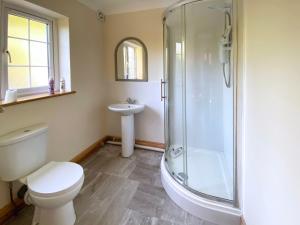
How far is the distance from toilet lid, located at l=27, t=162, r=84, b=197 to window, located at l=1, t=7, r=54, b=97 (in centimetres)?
94

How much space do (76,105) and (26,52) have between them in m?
0.88

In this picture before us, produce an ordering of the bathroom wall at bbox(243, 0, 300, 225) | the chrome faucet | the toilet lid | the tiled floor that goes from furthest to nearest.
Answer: the chrome faucet < the tiled floor < the toilet lid < the bathroom wall at bbox(243, 0, 300, 225)

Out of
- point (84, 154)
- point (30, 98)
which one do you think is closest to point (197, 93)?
point (84, 154)

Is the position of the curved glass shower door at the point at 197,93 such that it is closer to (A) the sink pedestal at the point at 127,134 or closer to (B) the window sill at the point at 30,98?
(A) the sink pedestal at the point at 127,134

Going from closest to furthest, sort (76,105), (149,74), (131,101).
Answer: (76,105) < (149,74) < (131,101)

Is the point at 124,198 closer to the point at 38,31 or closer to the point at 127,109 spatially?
the point at 127,109

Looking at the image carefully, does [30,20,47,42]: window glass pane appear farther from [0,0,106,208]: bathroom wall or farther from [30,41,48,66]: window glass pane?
[0,0,106,208]: bathroom wall

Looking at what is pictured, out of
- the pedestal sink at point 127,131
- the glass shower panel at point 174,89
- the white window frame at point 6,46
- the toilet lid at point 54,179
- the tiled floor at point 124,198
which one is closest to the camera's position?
the toilet lid at point 54,179

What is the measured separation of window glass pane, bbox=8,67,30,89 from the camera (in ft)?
6.70

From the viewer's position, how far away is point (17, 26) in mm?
2090

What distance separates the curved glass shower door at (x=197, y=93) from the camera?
237cm

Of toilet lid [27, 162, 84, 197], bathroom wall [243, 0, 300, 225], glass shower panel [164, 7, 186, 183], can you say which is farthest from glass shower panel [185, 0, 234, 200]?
toilet lid [27, 162, 84, 197]

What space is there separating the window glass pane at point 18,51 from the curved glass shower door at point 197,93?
1698 millimetres

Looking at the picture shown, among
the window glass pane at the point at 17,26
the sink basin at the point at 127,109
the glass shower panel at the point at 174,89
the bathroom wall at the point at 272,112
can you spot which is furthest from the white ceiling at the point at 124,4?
the bathroom wall at the point at 272,112
